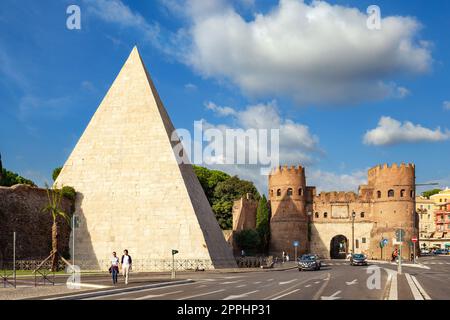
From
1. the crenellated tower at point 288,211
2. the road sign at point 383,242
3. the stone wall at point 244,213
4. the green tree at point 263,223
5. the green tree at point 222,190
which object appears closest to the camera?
the road sign at point 383,242

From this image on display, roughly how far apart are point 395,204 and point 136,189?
4761 centimetres

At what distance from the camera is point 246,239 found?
70.9m

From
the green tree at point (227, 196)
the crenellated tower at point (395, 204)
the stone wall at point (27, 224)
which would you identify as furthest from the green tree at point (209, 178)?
the stone wall at point (27, 224)

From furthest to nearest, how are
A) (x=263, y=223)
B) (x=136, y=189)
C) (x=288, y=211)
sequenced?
1. (x=263, y=223)
2. (x=288, y=211)
3. (x=136, y=189)

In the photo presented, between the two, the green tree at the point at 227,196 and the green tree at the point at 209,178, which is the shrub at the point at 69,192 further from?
the green tree at the point at 209,178

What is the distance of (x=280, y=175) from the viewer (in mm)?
80500

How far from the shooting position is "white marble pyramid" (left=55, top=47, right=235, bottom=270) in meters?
35.4

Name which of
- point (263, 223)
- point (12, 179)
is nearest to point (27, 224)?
point (12, 179)

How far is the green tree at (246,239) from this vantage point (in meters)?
70.9

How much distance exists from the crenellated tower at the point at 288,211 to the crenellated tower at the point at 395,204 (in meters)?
10.4

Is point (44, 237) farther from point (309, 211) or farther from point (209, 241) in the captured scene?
point (309, 211)

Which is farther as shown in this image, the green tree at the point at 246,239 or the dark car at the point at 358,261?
the green tree at the point at 246,239

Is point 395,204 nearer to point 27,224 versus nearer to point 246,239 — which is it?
point 246,239

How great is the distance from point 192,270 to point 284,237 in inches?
1806
